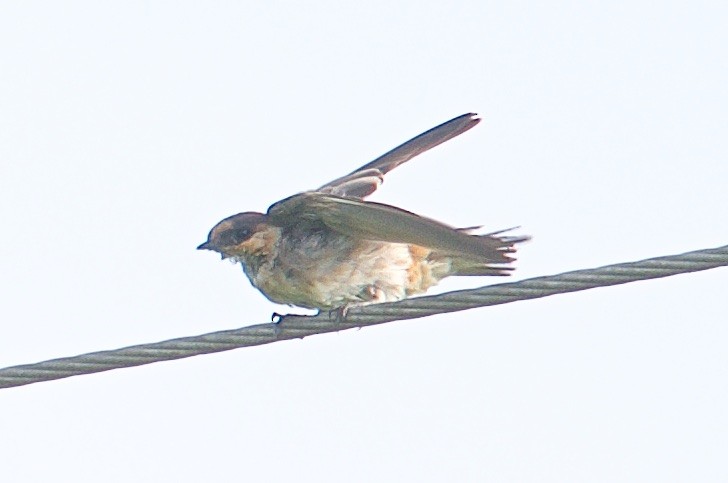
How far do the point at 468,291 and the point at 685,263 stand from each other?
865 mm

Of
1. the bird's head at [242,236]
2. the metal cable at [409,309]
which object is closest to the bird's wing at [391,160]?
the bird's head at [242,236]

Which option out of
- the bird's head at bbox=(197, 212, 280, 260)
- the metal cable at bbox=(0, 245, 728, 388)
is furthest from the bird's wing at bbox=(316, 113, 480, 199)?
the metal cable at bbox=(0, 245, 728, 388)

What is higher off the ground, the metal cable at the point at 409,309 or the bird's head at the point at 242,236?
the bird's head at the point at 242,236

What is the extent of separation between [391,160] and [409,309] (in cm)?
314

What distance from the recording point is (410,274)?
27.8 ft

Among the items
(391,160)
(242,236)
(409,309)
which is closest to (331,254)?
(242,236)

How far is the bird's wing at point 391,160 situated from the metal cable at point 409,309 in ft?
8.26

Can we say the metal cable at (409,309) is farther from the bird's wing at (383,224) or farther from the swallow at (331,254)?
the swallow at (331,254)

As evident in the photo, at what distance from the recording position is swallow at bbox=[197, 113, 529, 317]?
8.11 m

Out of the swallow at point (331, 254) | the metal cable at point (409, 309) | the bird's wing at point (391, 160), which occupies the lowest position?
the metal cable at point (409, 309)

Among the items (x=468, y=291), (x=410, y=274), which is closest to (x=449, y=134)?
(x=410, y=274)

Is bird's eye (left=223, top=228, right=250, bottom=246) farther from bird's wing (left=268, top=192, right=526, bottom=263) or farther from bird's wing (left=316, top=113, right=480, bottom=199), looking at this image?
bird's wing (left=316, top=113, right=480, bottom=199)

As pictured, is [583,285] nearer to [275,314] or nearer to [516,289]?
[516,289]

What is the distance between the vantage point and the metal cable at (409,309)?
19.1 feet
